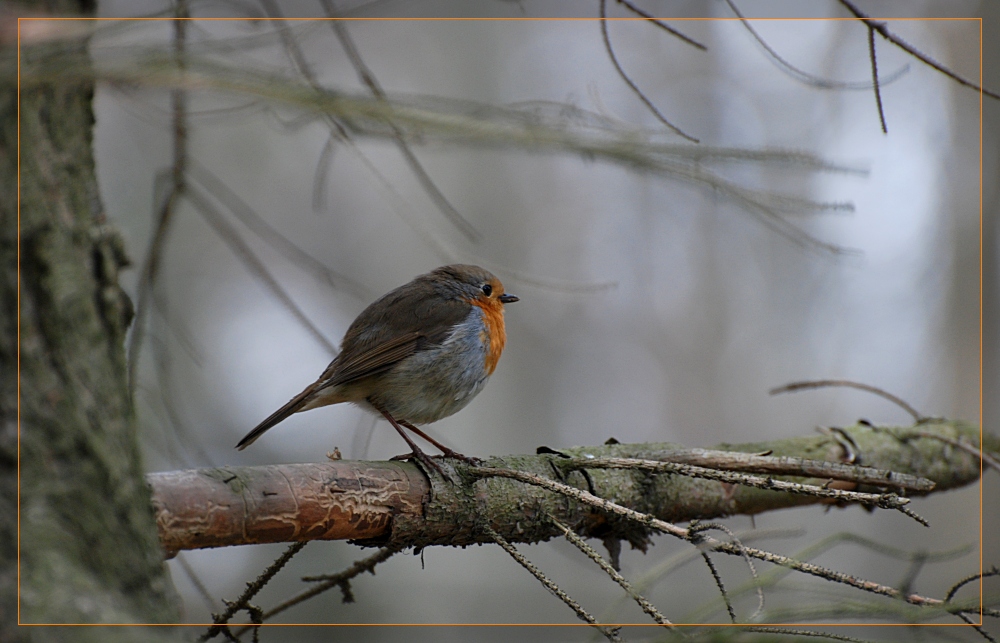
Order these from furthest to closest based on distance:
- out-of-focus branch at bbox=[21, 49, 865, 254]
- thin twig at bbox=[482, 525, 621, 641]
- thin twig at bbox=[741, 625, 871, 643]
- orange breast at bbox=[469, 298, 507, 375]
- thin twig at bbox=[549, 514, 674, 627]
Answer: orange breast at bbox=[469, 298, 507, 375] → thin twig at bbox=[482, 525, 621, 641] → thin twig at bbox=[549, 514, 674, 627] → thin twig at bbox=[741, 625, 871, 643] → out-of-focus branch at bbox=[21, 49, 865, 254]

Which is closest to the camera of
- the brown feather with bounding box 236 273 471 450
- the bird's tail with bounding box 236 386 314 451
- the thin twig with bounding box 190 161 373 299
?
the thin twig with bounding box 190 161 373 299

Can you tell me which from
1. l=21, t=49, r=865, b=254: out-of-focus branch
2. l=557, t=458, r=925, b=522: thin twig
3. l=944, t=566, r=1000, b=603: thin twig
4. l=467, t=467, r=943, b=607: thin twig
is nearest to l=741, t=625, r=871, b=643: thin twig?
l=467, t=467, r=943, b=607: thin twig

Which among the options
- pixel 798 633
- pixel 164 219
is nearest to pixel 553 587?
pixel 798 633

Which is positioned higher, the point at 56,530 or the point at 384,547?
the point at 56,530

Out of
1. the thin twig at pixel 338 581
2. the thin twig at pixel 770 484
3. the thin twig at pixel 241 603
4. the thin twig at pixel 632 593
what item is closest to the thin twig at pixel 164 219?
the thin twig at pixel 241 603

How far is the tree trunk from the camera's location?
986 millimetres

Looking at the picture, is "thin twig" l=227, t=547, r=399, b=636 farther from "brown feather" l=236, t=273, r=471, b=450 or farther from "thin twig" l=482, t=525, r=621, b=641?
"brown feather" l=236, t=273, r=471, b=450

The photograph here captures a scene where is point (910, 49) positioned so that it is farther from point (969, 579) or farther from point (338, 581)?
point (338, 581)

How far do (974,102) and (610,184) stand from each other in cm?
366

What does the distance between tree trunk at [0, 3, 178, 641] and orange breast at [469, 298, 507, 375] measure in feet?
7.17

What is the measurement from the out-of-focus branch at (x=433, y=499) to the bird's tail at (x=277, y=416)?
2.40 ft

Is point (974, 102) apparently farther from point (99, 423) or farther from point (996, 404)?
point (99, 423)

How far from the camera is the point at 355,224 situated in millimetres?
8578

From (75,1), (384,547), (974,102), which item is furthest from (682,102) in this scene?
(75,1)
